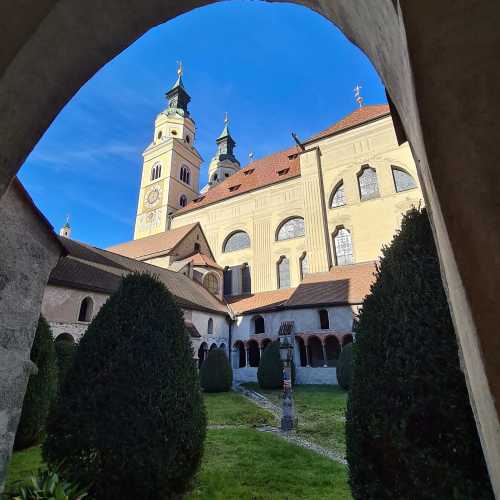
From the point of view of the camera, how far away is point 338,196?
27406mm

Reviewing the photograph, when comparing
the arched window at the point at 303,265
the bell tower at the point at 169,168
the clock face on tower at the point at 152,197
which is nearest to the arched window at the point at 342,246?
the arched window at the point at 303,265

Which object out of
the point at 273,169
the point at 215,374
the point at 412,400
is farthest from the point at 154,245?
the point at 412,400

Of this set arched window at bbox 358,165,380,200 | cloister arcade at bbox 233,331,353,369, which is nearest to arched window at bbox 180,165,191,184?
arched window at bbox 358,165,380,200

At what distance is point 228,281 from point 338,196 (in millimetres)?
12992

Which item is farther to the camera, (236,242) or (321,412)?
(236,242)

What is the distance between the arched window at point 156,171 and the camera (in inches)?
1718

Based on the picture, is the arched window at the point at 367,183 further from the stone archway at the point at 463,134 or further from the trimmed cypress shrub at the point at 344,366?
the stone archway at the point at 463,134

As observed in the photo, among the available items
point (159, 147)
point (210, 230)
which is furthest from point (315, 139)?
point (159, 147)

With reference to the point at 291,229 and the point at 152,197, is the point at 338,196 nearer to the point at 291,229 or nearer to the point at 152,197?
the point at 291,229

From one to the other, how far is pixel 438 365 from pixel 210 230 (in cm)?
3119

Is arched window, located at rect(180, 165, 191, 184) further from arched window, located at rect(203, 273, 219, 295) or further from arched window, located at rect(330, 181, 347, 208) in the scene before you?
arched window, located at rect(330, 181, 347, 208)

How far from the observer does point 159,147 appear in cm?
4412

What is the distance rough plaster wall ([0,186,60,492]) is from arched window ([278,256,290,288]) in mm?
23428

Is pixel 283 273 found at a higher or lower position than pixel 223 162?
lower
